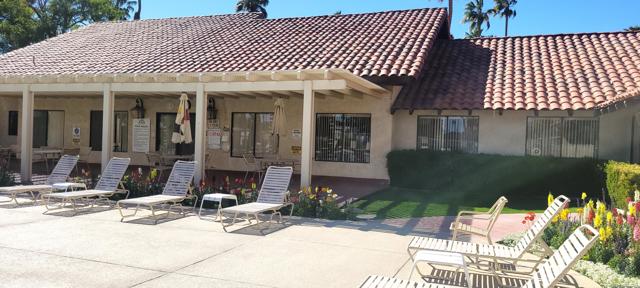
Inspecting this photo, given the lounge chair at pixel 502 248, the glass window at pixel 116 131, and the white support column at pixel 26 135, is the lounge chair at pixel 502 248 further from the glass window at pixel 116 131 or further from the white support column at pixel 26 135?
the glass window at pixel 116 131

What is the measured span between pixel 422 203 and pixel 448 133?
12.9 feet

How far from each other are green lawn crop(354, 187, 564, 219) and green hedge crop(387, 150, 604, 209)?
0.03 metres

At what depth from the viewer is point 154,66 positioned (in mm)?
16266

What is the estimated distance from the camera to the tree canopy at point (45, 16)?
32062 mm

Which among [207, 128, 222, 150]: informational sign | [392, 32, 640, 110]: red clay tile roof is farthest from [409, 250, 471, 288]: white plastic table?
[207, 128, 222, 150]: informational sign

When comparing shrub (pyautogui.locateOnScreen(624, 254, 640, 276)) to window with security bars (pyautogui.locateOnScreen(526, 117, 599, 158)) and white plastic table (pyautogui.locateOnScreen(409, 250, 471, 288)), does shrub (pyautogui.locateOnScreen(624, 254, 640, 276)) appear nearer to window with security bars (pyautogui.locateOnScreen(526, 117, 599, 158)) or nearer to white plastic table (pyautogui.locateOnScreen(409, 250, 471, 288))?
white plastic table (pyautogui.locateOnScreen(409, 250, 471, 288))

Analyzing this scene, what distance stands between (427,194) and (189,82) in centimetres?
665

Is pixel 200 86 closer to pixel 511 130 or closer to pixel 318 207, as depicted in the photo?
pixel 318 207

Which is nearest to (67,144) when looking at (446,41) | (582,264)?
(446,41)

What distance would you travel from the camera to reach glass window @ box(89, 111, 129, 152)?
773 inches

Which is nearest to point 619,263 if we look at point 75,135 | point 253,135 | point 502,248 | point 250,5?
point 502,248

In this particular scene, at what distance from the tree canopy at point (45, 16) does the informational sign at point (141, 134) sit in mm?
18764

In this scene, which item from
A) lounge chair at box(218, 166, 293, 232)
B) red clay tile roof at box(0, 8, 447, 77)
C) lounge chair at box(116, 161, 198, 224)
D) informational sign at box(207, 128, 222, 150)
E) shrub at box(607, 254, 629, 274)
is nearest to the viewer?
shrub at box(607, 254, 629, 274)

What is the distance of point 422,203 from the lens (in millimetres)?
11625
